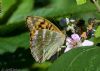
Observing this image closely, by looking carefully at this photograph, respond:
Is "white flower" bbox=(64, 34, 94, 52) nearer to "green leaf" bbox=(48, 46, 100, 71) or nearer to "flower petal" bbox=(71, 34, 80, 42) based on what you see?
"flower petal" bbox=(71, 34, 80, 42)

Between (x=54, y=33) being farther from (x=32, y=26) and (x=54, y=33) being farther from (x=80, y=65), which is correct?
(x=80, y=65)

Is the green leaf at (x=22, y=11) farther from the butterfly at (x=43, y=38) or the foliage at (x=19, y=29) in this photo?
the butterfly at (x=43, y=38)

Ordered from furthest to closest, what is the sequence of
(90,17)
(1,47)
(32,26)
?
1. (1,47)
2. (90,17)
3. (32,26)

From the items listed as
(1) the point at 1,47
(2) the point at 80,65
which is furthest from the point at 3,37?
(2) the point at 80,65

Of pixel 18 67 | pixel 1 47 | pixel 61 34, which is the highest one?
pixel 61 34

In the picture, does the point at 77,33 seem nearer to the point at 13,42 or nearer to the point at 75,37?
the point at 75,37

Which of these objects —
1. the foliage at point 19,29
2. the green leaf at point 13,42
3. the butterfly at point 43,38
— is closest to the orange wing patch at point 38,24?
the butterfly at point 43,38

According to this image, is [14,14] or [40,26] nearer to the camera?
[40,26]

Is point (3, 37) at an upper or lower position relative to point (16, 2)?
lower

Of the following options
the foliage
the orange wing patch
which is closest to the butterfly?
the orange wing patch
